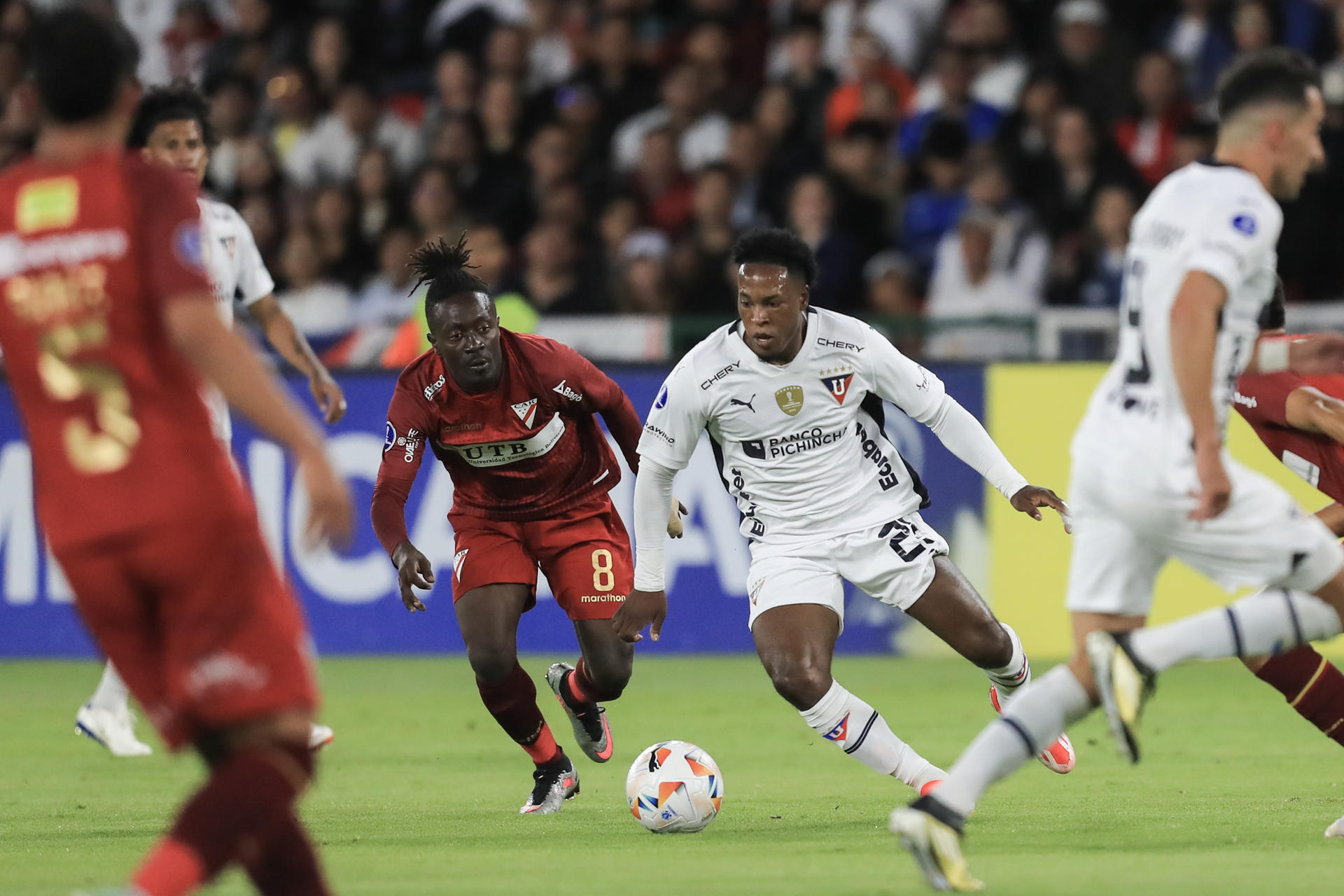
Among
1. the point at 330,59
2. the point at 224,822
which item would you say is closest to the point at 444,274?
the point at 224,822

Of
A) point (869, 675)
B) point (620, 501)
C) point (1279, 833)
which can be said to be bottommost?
point (869, 675)

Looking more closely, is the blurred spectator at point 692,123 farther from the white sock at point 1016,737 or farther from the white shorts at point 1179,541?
the white sock at point 1016,737

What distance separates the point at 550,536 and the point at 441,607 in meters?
4.75

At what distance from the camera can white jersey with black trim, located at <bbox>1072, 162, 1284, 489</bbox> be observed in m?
4.75

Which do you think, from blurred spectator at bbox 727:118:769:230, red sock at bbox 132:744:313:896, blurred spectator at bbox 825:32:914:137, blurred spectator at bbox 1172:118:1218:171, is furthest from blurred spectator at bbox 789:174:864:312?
red sock at bbox 132:744:313:896

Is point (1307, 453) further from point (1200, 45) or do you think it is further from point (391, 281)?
point (391, 281)

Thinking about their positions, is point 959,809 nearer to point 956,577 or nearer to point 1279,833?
point 1279,833

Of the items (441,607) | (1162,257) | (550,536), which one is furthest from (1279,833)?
(441,607)

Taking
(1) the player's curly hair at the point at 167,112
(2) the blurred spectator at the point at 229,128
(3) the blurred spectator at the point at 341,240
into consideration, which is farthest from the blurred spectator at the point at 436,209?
(1) the player's curly hair at the point at 167,112

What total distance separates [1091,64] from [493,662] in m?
8.69

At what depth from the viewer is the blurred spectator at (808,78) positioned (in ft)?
48.7

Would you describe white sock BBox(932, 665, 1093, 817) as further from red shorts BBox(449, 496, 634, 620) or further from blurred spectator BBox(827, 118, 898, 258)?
blurred spectator BBox(827, 118, 898, 258)

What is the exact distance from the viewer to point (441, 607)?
12219 millimetres

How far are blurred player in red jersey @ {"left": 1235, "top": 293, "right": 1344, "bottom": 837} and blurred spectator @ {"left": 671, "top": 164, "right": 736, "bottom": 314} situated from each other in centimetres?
649
